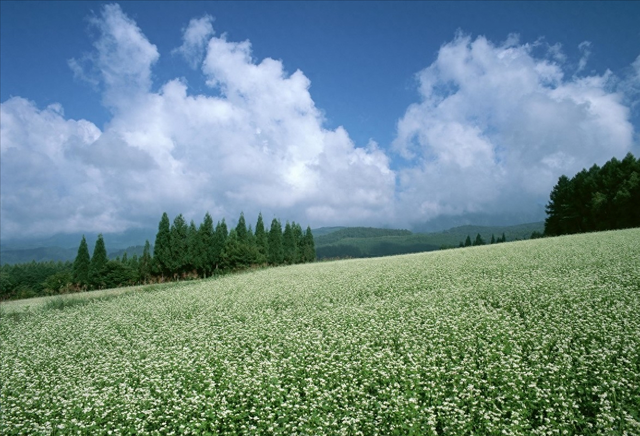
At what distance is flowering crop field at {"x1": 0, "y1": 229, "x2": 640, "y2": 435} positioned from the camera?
7.43 metres

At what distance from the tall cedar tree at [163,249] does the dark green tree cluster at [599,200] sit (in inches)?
3064

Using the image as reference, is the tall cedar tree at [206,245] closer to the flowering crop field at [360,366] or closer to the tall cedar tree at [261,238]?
the tall cedar tree at [261,238]

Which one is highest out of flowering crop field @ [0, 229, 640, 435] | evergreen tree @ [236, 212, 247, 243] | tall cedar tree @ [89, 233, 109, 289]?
evergreen tree @ [236, 212, 247, 243]

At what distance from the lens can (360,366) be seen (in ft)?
32.4

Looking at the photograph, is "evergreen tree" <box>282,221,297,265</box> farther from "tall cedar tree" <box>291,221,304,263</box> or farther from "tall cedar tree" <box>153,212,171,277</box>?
"tall cedar tree" <box>153,212,171,277</box>

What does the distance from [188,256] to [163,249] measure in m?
4.78

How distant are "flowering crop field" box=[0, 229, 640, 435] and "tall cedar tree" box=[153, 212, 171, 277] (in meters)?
48.9

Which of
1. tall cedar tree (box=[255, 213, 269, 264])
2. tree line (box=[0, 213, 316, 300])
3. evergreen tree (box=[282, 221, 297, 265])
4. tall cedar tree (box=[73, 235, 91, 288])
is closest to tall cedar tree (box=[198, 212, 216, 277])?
tree line (box=[0, 213, 316, 300])

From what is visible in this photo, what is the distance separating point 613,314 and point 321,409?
1081 centimetres

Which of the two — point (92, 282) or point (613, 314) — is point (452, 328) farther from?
point (92, 282)

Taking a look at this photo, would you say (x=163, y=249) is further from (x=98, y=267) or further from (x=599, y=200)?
(x=599, y=200)

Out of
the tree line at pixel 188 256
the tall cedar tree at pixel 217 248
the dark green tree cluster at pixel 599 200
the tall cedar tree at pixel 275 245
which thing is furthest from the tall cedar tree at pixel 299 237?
the dark green tree cluster at pixel 599 200

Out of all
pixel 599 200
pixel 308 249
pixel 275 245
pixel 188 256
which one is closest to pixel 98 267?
pixel 188 256

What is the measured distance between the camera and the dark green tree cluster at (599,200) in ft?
190
